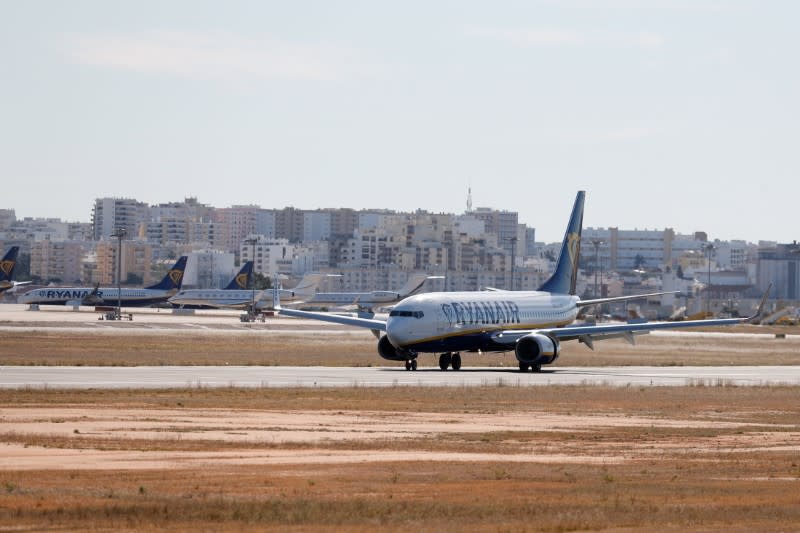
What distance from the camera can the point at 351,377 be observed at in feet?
185

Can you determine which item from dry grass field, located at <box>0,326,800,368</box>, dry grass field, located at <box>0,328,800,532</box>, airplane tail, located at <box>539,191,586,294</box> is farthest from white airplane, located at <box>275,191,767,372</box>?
dry grass field, located at <box>0,328,800,532</box>

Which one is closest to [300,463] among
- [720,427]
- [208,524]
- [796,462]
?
[208,524]

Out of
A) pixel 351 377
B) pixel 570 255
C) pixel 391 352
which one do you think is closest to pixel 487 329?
pixel 391 352

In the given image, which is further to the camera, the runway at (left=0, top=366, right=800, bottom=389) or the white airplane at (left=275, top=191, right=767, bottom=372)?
the white airplane at (left=275, top=191, right=767, bottom=372)

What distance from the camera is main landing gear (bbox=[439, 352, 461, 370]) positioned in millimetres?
66125

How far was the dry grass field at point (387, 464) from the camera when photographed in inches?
826

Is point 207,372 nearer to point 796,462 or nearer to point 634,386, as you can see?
point 634,386

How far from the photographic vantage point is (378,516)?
2095 centimetres

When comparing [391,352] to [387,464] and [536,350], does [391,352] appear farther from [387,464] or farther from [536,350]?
[387,464]

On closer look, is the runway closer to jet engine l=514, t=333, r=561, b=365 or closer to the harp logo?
jet engine l=514, t=333, r=561, b=365

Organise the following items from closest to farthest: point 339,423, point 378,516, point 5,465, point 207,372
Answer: point 378,516 → point 5,465 → point 339,423 → point 207,372

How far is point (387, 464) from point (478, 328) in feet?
129

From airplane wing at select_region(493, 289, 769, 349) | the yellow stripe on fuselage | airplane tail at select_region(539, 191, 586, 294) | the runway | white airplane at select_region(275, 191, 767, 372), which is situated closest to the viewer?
the runway

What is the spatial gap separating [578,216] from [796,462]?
51.7 meters
